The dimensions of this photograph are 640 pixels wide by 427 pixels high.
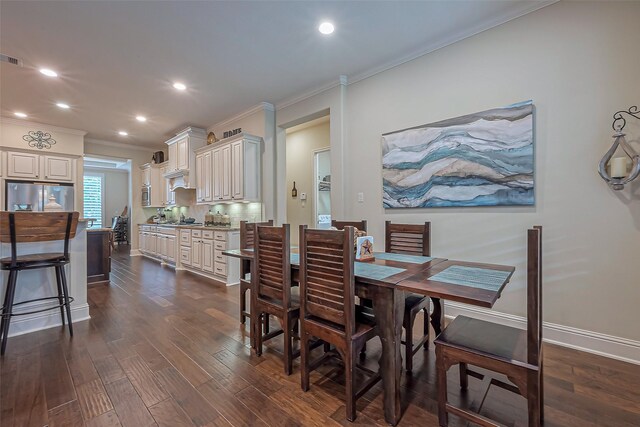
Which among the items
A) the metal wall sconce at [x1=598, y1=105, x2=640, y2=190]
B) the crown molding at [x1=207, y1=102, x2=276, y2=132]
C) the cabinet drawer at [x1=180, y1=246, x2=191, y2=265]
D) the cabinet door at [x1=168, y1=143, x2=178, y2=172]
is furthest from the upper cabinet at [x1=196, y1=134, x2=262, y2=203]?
the metal wall sconce at [x1=598, y1=105, x2=640, y2=190]

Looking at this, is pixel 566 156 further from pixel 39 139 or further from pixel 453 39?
pixel 39 139

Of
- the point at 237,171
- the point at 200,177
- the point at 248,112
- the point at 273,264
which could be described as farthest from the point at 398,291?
the point at 200,177

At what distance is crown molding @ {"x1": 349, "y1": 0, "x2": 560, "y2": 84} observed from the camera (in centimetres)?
240

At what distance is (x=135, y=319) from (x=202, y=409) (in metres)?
1.83

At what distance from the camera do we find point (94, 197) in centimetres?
959

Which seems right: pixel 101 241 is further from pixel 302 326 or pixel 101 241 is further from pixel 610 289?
pixel 610 289

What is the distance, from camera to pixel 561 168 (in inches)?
91.0

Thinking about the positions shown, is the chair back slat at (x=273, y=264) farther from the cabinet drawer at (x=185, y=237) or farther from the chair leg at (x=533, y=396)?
the cabinet drawer at (x=185, y=237)

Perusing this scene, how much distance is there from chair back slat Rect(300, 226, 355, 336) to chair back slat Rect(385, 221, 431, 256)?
3.47 feet

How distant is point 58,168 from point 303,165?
4998 mm

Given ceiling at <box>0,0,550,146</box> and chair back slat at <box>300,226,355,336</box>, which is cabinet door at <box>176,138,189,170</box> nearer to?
ceiling at <box>0,0,550,146</box>

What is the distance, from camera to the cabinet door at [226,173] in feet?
15.8

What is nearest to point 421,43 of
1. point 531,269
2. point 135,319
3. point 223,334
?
point 531,269

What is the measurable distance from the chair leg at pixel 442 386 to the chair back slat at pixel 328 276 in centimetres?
45
